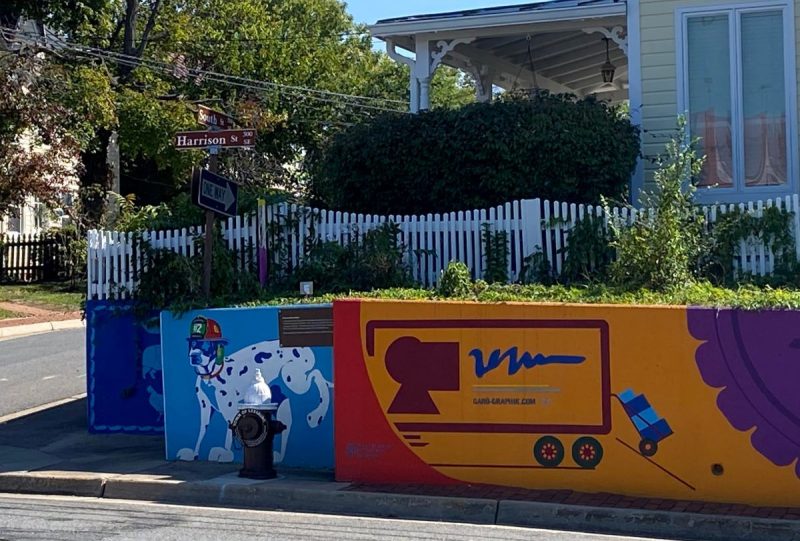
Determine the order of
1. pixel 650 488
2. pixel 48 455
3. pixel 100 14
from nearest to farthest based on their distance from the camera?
pixel 650 488 → pixel 48 455 → pixel 100 14

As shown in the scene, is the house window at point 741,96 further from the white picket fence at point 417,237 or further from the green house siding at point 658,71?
the white picket fence at point 417,237

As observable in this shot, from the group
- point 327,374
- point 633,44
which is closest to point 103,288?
point 327,374

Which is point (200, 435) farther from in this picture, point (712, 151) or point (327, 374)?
point (712, 151)

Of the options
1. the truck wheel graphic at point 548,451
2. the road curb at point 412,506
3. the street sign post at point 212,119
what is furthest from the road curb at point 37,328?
the truck wheel graphic at point 548,451

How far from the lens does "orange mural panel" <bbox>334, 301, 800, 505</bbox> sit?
321 inches

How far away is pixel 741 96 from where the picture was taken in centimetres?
1277

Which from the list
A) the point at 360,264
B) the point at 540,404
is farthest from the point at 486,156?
the point at 540,404

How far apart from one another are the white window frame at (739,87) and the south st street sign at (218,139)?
5821 millimetres

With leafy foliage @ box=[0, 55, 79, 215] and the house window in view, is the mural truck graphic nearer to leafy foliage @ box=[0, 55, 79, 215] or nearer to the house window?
the house window

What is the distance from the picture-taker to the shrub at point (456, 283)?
32.8 ft

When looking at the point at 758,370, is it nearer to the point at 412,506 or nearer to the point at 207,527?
the point at 412,506

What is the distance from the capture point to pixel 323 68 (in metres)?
34.4

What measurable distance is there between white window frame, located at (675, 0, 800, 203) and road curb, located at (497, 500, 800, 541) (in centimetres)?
623

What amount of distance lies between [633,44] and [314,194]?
4912mm
